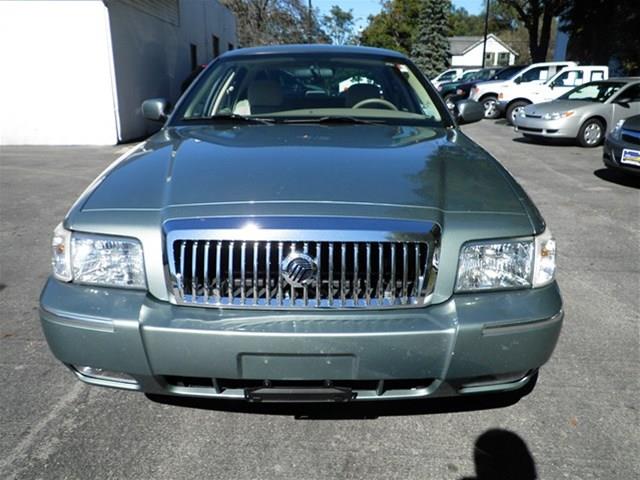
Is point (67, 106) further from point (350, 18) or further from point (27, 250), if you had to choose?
point (350, 18)

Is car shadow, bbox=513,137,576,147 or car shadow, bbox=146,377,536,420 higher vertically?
car shadow, bbox=513,137,576,147

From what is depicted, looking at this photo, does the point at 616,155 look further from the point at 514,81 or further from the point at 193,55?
the point at 193,55

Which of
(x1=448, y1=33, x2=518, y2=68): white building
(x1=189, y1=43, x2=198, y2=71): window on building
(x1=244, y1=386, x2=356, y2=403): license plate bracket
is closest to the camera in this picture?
(x1=244, y1=386, x2=356, y2=403): license plate bracket

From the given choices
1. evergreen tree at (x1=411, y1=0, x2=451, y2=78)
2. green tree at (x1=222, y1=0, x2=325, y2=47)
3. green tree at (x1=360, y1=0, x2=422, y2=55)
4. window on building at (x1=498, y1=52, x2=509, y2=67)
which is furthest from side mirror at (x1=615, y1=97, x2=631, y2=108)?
window on building at (x1=498, y1=52, x2=509, y2=67)

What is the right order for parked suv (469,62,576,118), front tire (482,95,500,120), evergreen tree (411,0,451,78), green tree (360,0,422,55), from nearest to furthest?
1. parked suv (469,62,576,118)
2. front tire (482,95,500,120)
3. evergreen tree (411,0,451,78)
4. green tree (360,0,422,55)

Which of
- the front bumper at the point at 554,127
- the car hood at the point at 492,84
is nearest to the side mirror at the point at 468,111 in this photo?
the front bumper at the point at 554,127

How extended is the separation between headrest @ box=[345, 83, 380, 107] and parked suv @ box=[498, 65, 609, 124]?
12.8m

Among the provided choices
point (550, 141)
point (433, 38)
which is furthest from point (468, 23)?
point (550, 141)

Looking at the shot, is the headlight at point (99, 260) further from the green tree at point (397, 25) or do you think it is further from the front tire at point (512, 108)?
the green tree at point (397, 25)

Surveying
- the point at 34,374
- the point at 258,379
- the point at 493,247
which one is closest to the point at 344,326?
the point at 258,379

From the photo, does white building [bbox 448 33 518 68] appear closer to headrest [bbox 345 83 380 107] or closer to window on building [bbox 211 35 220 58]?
window on building [bbox 211 35 220 58]

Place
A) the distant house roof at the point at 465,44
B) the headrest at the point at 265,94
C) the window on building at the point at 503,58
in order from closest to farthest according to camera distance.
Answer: the headrest at the point at 265,94 < the distant house roof at the point at 465,44 < the window on building at the point at 503,58

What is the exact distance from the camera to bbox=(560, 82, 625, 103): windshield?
11.8 meters

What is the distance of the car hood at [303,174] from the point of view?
2.07 m
